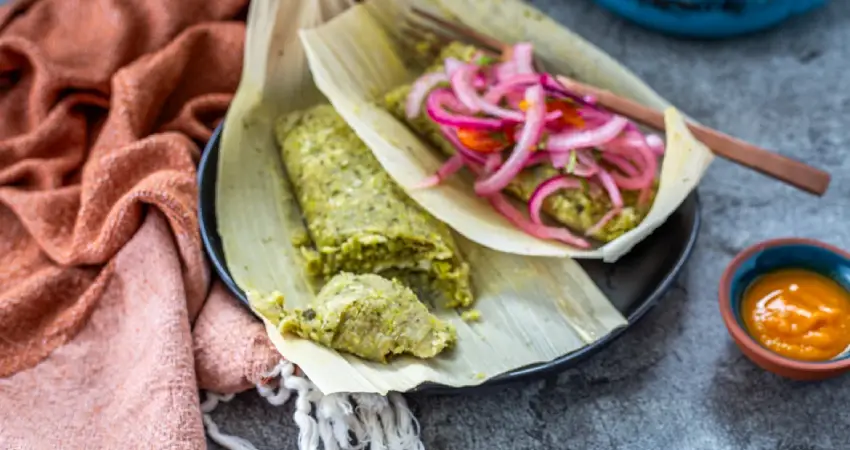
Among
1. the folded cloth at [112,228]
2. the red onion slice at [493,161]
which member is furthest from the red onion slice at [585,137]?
the folded cloth at [112,228]

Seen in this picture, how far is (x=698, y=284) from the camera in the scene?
5.88 feet

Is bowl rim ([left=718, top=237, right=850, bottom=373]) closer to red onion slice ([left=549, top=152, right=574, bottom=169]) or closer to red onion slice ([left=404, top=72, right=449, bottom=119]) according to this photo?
red onion slice ([left=549, top=152, right=574, bottom=169])

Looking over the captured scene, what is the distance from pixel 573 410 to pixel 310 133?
83 centimetres

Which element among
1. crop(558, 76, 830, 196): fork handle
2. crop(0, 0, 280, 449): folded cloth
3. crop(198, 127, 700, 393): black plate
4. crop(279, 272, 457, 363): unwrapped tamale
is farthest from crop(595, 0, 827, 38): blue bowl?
crop(279, 272, 457, 363): unwrapped tamale

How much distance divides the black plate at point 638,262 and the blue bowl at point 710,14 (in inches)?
26.4

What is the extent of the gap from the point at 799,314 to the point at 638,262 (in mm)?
330

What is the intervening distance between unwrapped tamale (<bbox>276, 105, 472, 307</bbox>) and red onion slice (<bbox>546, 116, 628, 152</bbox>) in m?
0.29

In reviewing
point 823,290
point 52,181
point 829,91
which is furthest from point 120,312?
point 829,91

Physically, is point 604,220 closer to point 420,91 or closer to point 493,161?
point 493,161

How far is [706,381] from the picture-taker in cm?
163

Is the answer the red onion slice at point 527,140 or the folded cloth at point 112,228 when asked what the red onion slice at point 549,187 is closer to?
the red onion slice at point 527,140

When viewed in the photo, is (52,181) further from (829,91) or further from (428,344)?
(829,91)

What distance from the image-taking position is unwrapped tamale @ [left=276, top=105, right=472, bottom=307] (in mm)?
1686

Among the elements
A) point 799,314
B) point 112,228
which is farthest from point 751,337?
point 112,228
